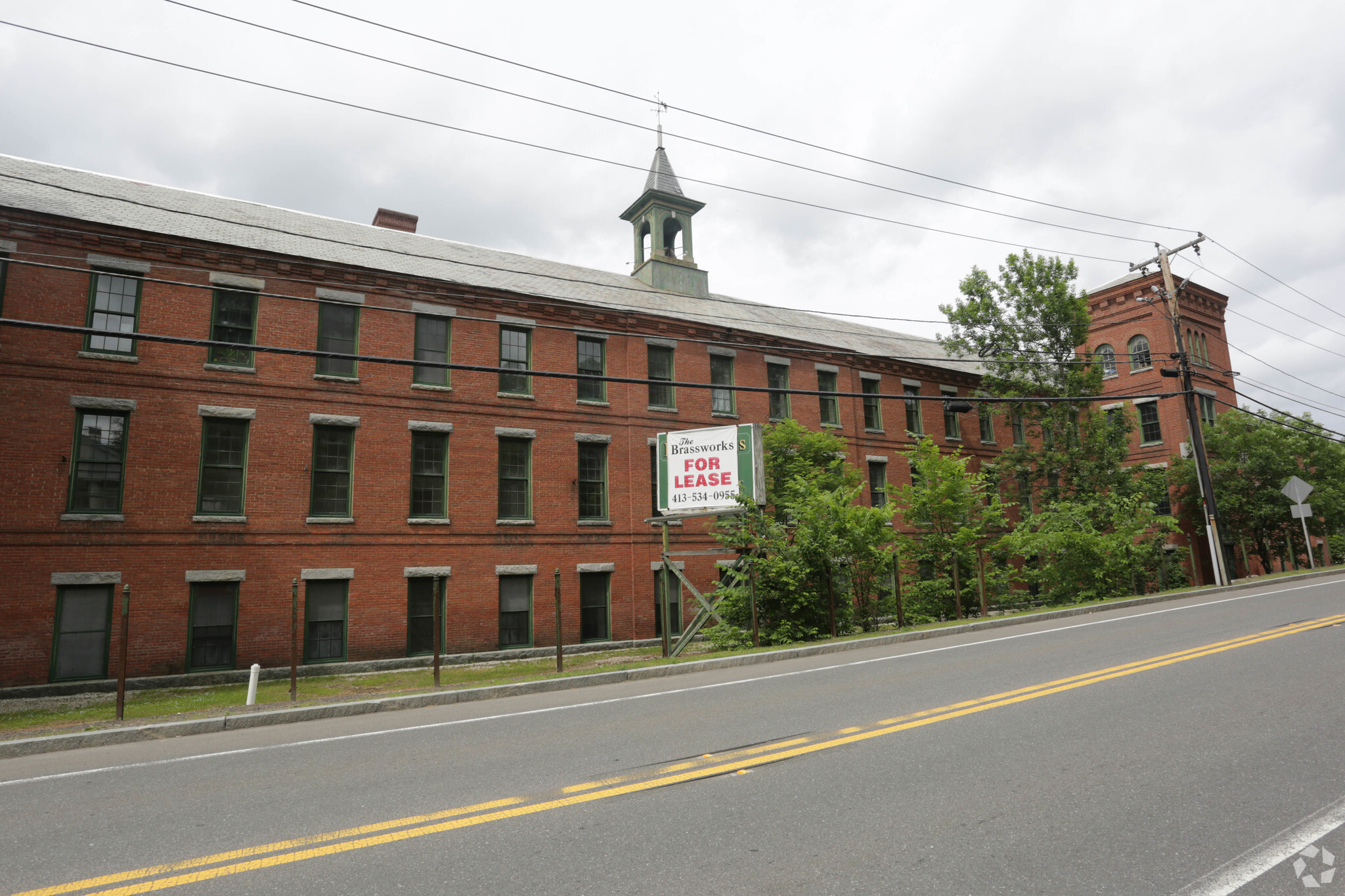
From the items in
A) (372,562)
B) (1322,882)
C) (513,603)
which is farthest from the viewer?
(513,603)

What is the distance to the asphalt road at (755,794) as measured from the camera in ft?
12.7

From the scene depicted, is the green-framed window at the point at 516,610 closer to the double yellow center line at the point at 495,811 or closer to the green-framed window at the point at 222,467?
the green-framed window at the point at 222,467

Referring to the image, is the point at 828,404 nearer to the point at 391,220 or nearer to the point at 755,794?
the point at 391,220

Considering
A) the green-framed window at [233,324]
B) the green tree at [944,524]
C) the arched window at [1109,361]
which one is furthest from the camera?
the arched window at [1109,361]

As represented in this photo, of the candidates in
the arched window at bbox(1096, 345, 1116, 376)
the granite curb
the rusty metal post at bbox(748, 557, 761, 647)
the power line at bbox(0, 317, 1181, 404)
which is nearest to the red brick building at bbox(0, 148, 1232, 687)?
the power line at bbox(0, 317, 1181, 404)

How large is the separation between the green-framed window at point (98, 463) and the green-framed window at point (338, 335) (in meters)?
4.61

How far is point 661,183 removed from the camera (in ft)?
102

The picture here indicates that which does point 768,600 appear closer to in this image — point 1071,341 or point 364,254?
point 364,254

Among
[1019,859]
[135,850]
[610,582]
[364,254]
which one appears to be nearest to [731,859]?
[1019,859]

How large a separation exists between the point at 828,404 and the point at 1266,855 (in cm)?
2587

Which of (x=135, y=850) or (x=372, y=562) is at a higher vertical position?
(x=372, y=562)

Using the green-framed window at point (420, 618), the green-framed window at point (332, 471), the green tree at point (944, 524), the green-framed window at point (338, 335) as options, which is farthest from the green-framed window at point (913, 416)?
the green-framed window at point (332, 471)

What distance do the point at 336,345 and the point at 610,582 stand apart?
10163 mm

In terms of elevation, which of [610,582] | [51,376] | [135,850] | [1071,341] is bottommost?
[135,850]
